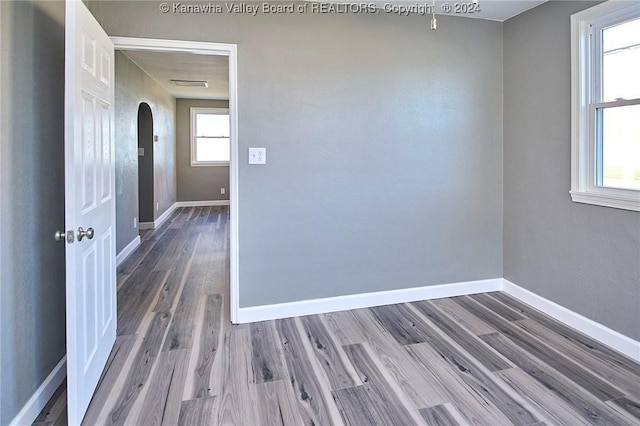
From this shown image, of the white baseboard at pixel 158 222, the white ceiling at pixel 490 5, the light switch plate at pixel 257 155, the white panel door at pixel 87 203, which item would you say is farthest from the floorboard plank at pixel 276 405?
the white baseboard at pixel 158 222

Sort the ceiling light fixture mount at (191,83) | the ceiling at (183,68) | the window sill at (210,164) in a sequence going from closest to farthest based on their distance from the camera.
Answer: the ceiling at (183,68) → the ceiling light fixture mount at (191,83) → the window sill at (210,164)

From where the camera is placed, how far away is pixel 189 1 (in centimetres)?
257

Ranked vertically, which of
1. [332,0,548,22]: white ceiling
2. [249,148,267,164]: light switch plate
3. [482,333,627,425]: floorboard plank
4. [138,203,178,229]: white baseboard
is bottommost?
[482,333,627,425]: floorboard plank

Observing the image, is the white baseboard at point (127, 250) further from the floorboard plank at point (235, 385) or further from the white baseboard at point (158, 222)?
the floorboard plank at point (235, 385)

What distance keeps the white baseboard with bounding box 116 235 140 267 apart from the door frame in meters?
2.14

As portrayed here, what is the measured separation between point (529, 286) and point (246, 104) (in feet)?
8.76

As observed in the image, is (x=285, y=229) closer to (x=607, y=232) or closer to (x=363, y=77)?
(x=363, y=77)

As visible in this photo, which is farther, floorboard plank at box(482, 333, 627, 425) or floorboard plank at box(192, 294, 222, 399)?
floorboard plank at box(192, 294, 222, 399)

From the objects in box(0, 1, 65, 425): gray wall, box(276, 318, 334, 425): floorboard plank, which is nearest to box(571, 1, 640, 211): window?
box(276, 318, 334, 425): floorboard plank

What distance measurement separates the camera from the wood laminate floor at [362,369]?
1.81m

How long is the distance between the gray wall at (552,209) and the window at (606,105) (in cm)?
8

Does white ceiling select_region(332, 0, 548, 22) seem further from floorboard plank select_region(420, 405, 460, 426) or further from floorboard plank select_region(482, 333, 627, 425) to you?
floorboard plank select_region(420, 405, 460, 426)

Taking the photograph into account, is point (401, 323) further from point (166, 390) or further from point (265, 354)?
point (166, 390)

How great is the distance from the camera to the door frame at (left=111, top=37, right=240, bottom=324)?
2.52 m
